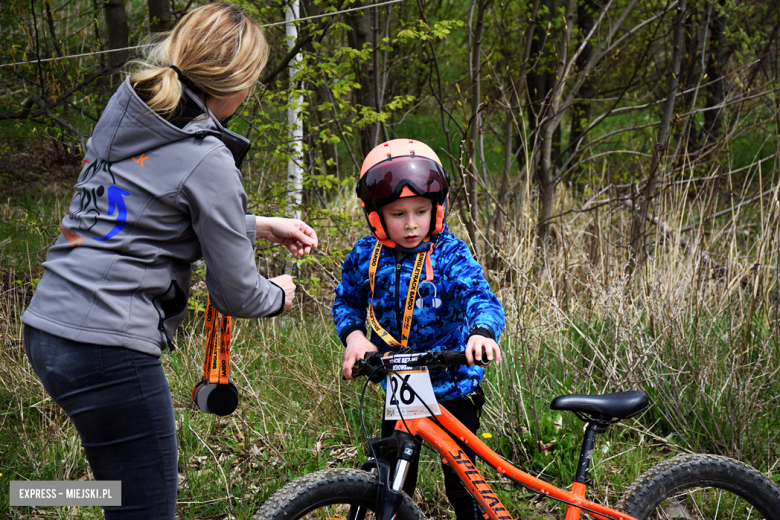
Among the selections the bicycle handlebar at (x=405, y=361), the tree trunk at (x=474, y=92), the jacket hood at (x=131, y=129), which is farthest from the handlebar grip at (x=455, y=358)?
the tree trunk at (x=474, y=92)

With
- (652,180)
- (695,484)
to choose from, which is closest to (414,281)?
(695,484)

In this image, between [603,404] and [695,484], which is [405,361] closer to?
[603,404]

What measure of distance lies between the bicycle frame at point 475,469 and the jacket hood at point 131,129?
107cm

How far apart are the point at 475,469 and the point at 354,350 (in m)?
0.54

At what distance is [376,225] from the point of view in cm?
218

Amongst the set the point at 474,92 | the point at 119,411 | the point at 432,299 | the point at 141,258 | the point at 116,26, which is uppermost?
the point at 116,26

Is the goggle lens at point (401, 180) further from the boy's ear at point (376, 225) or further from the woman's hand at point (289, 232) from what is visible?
the woman's hand at point (289, 232)

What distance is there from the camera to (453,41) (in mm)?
10531

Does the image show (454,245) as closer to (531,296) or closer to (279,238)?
(279,238)

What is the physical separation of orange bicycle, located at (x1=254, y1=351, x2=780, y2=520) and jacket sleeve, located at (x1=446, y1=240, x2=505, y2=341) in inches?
6.6

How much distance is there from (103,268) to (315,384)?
82.9 inches

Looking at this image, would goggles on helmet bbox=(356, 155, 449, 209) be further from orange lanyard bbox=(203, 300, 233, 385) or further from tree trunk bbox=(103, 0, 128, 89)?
tree trunk bbox=(103, 0, 128, 89)

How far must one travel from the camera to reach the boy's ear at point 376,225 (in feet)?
7.13

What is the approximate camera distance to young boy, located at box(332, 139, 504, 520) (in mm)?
2113
